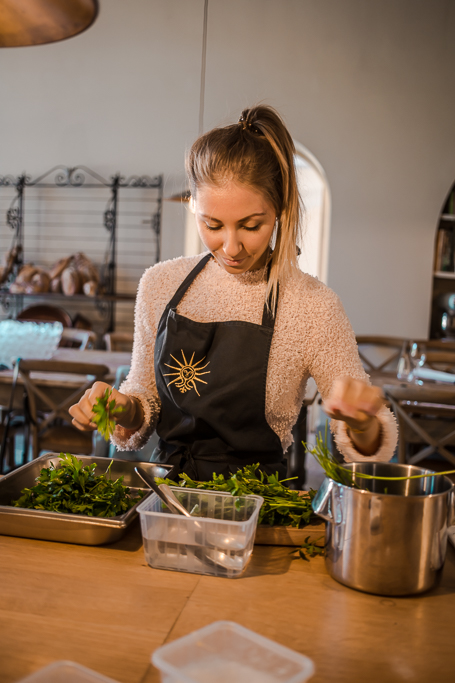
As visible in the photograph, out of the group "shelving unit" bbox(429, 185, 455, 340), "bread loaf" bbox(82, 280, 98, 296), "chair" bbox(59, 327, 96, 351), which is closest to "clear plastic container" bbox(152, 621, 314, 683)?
"chair" bbox(59, 327, 96, 351)

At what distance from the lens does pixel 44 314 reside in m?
5.29

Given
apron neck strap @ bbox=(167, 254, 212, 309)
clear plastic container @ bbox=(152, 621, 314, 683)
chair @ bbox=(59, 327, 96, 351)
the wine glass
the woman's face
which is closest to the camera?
clear plastic container @ bbox=(152, 621, 314, 683)

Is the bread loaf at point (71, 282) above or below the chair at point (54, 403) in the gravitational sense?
above

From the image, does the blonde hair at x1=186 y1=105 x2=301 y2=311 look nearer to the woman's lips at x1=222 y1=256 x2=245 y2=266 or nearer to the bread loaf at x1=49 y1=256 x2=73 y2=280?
the woman's lips at x1=222 y1=256 x2=245 y2=266

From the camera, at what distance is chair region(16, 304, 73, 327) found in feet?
17.1

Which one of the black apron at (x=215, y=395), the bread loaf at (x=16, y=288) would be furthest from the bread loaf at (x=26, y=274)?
the black apron at (x=215, y=395)

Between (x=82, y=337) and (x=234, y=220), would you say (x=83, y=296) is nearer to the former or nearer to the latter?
(x=82, y=337)

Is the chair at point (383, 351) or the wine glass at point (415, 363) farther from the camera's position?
the chair at point (383, 351)

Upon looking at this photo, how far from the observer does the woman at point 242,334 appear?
49.7 inches

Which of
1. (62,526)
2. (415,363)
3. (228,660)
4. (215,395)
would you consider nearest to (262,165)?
(215,395)

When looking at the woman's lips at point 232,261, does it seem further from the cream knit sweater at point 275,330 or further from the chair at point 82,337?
the chair at point 82,337

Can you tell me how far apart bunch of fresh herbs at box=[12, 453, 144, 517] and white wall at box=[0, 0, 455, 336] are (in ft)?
12.7

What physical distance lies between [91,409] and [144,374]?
1.19 feet

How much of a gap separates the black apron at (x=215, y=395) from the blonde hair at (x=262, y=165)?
143mm
